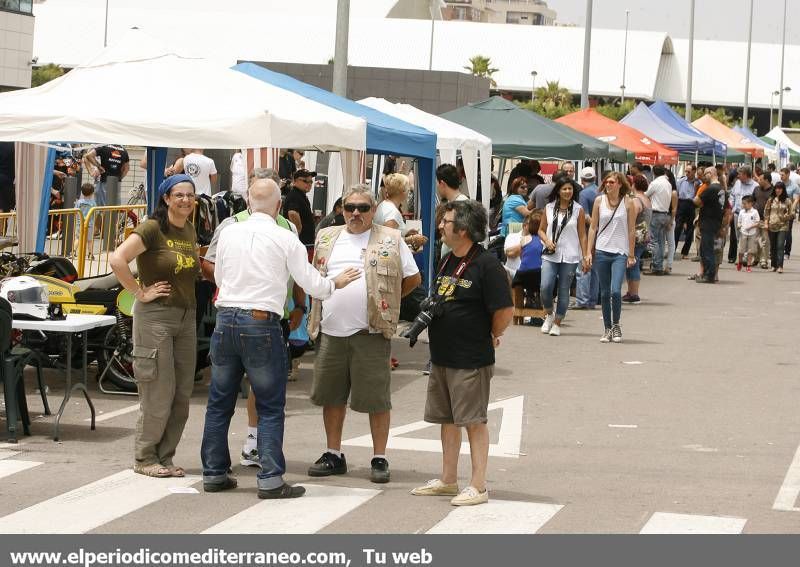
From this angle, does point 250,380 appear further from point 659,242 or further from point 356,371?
point 659,242

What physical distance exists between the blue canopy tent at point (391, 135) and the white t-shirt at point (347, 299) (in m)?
5.67

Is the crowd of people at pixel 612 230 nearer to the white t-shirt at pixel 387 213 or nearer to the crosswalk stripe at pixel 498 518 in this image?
the white t-shirt at pixel 387 213

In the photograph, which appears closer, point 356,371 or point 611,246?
point 356,371

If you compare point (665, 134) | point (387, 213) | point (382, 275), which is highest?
point (665, 134)

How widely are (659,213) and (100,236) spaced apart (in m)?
10.8

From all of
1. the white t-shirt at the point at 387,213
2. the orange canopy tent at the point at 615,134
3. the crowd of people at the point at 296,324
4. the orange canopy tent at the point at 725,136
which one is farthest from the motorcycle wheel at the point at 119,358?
the orange canopy tent at the point at 725,136

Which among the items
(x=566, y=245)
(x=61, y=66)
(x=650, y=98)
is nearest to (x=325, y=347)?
(x=566, y=245)

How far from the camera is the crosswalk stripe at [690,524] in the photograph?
24.1 feet

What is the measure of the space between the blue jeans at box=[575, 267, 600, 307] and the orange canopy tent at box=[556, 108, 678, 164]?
9.04 m

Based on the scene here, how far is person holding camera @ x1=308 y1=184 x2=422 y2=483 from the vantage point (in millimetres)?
8492

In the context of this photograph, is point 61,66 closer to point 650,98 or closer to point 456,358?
point 650,98

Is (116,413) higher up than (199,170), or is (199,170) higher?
(199,170)

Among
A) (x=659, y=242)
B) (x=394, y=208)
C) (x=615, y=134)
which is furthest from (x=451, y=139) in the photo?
(x=615, y=134)

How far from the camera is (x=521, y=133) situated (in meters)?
23.1
